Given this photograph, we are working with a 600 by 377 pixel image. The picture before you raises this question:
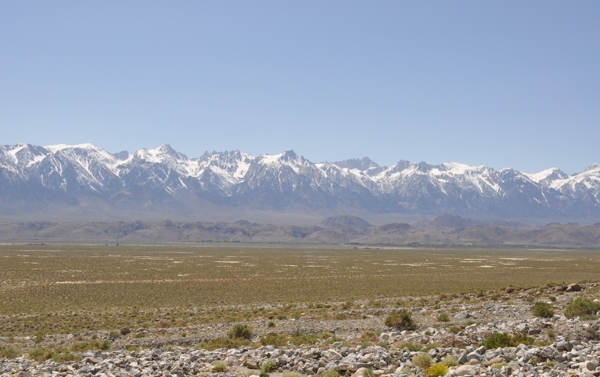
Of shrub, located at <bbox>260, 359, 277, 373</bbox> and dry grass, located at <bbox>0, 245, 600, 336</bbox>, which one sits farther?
dry grass, located at <bbox>0, 245, 600, 336</bbox>

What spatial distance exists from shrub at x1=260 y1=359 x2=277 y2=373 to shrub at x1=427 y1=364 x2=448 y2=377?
4335mm

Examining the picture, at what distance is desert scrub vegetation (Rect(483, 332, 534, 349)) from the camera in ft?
55.9

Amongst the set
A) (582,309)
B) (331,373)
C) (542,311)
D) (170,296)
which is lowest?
(170,296)

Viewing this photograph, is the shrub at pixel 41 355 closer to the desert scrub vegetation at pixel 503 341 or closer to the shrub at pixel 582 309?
the desert scrub vegetation at pixel 503 341

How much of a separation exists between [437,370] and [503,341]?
183 inches

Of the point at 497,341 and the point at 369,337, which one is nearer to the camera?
the point at 497,341

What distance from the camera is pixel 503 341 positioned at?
1728 cm

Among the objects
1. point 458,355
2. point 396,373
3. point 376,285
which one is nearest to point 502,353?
point 458,355

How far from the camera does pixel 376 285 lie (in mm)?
52656

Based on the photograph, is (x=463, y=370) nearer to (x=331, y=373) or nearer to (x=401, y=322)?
(x=331, y=373)

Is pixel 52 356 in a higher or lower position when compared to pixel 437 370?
lower

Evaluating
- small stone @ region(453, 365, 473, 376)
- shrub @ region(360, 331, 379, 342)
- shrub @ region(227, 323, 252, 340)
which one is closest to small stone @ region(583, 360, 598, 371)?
small stone @ region(453, 365, 473, 376)

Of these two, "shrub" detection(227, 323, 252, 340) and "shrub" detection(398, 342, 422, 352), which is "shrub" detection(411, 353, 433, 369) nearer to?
"shrub" detection(398, 342, 422, 352)

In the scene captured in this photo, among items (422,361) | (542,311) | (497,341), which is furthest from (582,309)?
(422,361)
